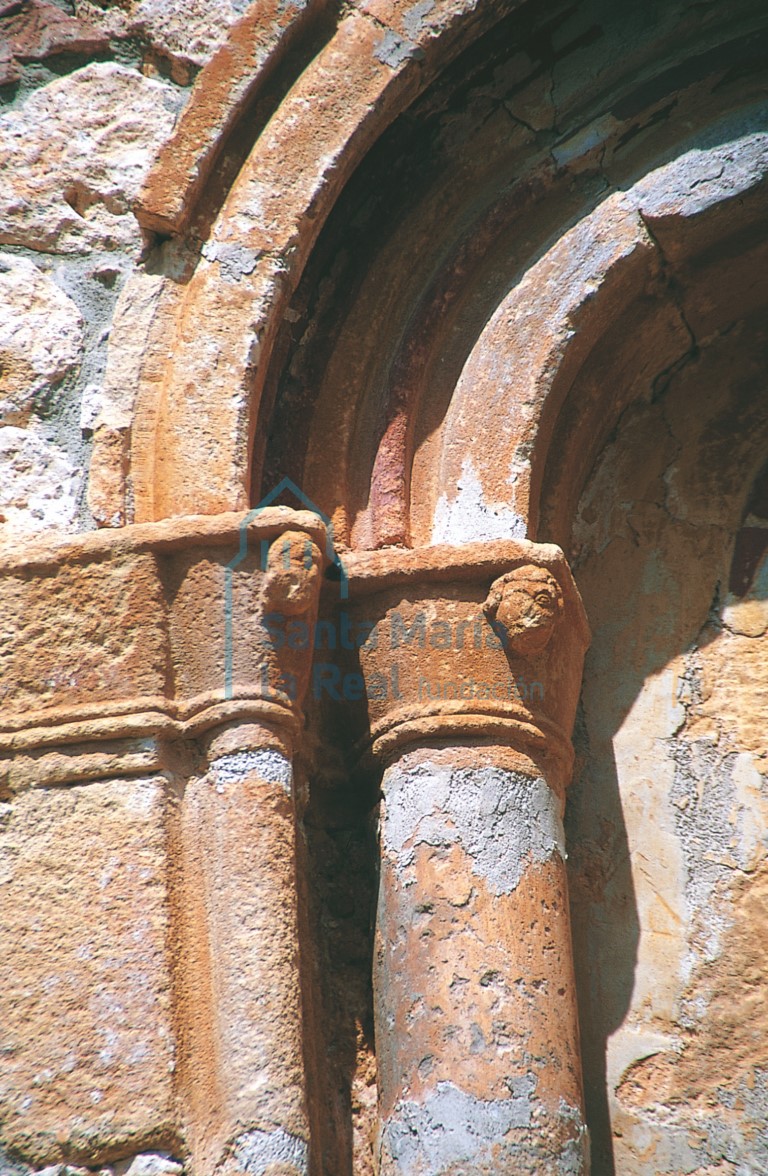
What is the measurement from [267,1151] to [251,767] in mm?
527

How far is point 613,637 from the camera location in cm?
252

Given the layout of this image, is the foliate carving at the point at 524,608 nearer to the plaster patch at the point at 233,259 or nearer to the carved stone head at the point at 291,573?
the carved stone head at the point at 291,573

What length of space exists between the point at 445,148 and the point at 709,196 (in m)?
0.53

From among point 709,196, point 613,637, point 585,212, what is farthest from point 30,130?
point 613,637

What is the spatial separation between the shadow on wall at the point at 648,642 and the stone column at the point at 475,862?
0.70 ft

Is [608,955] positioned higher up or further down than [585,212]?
further down

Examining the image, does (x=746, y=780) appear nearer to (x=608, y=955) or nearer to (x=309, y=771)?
(x=608, y=955)

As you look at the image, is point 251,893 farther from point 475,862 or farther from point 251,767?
point 475,862

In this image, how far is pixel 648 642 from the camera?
250cm

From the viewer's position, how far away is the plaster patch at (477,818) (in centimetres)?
197

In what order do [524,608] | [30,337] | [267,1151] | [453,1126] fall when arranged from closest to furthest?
1. [267,1151]
2. [453,1126]
3. [524,608]
4. [30,337]

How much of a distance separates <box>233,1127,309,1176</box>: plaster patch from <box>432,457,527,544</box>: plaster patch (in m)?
1.01

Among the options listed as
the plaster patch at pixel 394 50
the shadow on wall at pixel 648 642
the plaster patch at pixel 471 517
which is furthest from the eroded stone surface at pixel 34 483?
the shadow on wall at pixel 648 642

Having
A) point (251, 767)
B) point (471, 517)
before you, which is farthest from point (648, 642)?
point (251, 767)
